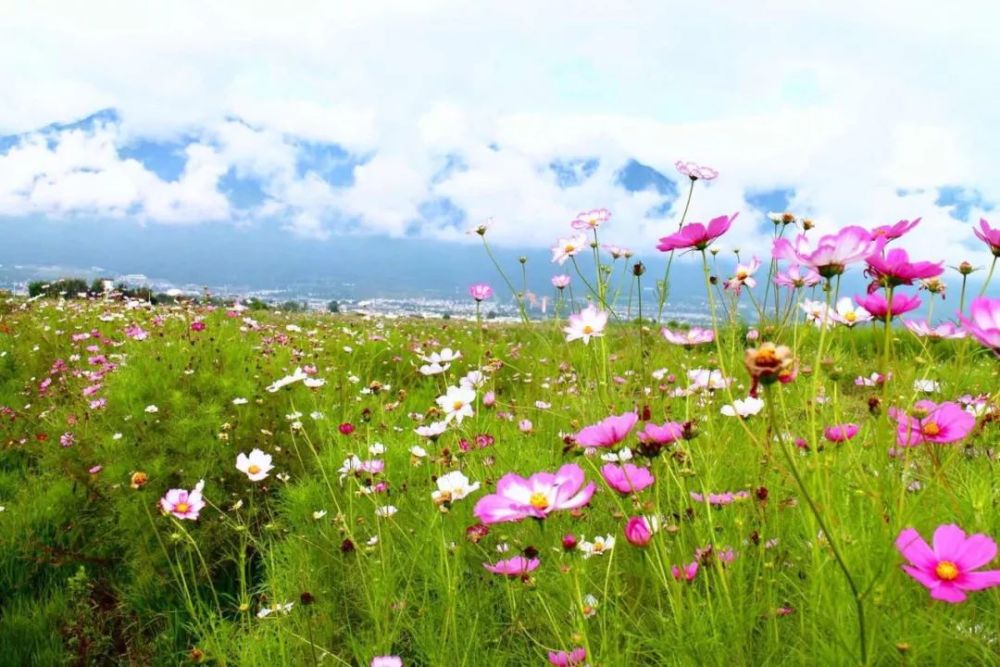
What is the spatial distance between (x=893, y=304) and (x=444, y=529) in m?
1.43

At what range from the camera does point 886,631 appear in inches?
47.5

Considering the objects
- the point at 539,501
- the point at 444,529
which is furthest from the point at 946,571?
the point at 444,529

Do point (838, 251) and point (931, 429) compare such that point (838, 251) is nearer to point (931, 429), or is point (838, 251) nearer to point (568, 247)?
point (931, 429)

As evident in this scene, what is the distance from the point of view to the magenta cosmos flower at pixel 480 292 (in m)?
2.62

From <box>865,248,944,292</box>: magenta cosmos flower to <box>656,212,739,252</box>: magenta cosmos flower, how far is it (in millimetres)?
237

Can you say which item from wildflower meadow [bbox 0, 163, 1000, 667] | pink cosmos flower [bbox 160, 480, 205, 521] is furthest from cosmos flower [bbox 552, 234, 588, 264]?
pink cosmos flower [bbox 160, 480, 205, 521]

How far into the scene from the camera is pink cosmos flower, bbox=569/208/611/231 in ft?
7.65

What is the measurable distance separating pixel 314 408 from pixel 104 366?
1.41 metres

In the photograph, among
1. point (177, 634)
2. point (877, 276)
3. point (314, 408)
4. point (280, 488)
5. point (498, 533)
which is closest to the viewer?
point (877, 276)

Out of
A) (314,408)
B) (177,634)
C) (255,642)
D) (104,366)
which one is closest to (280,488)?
(314,408)

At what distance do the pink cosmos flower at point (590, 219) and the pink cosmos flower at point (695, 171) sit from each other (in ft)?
1.19

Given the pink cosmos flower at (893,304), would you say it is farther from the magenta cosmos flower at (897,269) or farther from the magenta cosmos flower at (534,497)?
the magenta cosmos flower at (534,497)

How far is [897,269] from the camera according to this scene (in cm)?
105

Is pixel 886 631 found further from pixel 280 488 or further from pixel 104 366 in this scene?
pixel 104 366
